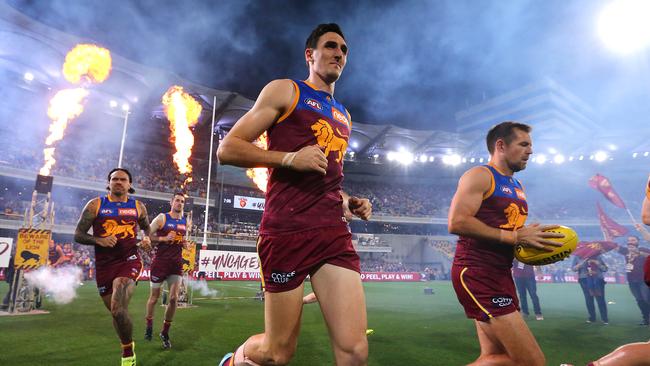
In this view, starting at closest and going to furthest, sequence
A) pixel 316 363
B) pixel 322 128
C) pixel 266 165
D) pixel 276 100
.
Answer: pixel 266 165, pixel 276 100, pixel 322 128, pixel 316 363

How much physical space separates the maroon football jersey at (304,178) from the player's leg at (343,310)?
0.37 metres

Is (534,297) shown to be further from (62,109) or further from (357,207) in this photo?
→ (62,109)

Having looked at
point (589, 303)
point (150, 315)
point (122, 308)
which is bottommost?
point (589, 303)

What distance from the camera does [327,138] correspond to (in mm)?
2949

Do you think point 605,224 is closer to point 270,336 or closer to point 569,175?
point 270,336

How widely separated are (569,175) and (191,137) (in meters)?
47.7

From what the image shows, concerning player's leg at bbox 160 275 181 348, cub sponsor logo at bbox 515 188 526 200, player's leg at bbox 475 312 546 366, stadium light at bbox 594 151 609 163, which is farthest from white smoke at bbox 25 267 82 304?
stadium light at bbox 594 151 609 163

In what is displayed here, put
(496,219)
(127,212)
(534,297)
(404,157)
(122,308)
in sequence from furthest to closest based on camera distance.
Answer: (404,157) < (534,297) < (127,212) < (122,308) < (496,219)

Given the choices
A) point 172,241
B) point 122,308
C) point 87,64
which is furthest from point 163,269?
point 87,64

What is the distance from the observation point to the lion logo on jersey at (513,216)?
150 inches

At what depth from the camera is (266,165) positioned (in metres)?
2.48

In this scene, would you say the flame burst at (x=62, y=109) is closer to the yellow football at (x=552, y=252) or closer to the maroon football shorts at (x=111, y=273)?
the maroon football shorts at (x=111, y=273)

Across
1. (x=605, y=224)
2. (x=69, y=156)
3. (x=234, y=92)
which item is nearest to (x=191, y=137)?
(x=234, y=92)

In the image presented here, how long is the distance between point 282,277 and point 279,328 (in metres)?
0.32
